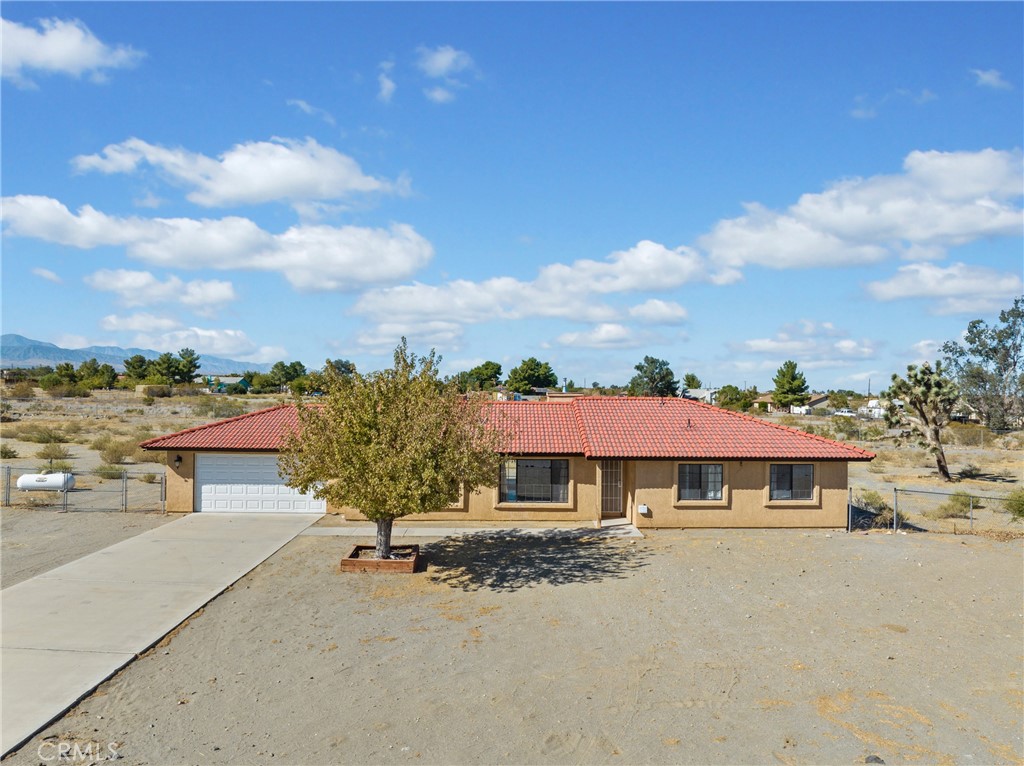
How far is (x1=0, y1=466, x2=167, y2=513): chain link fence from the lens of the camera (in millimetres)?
25141

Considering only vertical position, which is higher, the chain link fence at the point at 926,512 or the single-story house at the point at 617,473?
the single-story house at the point at 617,473

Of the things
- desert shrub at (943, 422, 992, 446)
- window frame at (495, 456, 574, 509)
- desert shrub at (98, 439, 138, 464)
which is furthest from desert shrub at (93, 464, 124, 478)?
desert shrub at (943, 422, 992, 446)

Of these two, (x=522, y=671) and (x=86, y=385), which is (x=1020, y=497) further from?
(x=86, y=385)

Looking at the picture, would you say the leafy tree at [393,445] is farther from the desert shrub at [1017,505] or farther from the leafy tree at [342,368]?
the desert shrub at [1017,505]

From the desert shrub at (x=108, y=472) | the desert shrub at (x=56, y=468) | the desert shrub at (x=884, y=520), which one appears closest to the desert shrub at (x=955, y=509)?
the desert shrub at (x=884, y=520)

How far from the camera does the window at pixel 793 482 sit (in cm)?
2325

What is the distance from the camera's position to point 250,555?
18.9 metres

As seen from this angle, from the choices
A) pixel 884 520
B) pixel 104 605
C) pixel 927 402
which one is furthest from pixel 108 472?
pixel 927 402

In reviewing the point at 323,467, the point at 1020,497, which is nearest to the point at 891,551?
the point at 1020,497

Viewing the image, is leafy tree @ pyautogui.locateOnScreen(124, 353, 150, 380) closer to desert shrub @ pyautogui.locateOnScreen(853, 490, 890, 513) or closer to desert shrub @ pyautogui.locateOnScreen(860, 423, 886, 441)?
desert shrub @ pyautogui.locateOnScreen(860, 423, 886, 441)

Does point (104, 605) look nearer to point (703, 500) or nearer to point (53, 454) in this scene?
point (703, 500)

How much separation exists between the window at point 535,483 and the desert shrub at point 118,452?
25213 mm

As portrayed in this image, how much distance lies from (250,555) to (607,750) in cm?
1294

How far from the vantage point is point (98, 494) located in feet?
91.5
